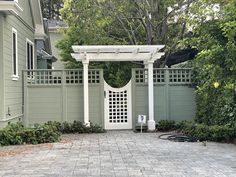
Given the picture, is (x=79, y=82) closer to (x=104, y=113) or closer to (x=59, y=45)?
(x=104, y=113)

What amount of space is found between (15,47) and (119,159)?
687 cm

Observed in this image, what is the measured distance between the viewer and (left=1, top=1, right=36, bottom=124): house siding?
13.2m

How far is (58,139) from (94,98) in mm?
3518

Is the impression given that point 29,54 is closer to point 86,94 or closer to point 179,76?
point 86,94

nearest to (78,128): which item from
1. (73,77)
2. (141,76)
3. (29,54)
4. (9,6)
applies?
(73,77)

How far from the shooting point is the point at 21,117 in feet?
51.6

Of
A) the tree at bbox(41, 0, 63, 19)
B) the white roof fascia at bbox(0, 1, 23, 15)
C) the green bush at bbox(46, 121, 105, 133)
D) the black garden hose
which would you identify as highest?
the tree at bbox(41, 0, 63, 19)

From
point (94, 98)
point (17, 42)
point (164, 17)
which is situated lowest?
point (94, 98)

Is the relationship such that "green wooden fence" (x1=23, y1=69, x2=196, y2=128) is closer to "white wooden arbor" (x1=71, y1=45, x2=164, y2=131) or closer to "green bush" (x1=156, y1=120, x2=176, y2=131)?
"white wooden arbor" (x1=71, y1=45, x2=164, y2=131)

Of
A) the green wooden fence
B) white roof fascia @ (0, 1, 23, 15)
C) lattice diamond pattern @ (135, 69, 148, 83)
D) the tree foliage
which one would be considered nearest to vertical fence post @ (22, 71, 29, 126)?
the green wooden fence

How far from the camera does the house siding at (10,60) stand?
43.2ft

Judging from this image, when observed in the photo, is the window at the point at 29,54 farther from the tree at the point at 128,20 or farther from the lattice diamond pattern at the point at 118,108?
the lattice diamond pattern at the point at 118,108

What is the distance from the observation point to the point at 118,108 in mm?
16219

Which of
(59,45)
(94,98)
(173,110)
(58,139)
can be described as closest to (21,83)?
(94,98)
